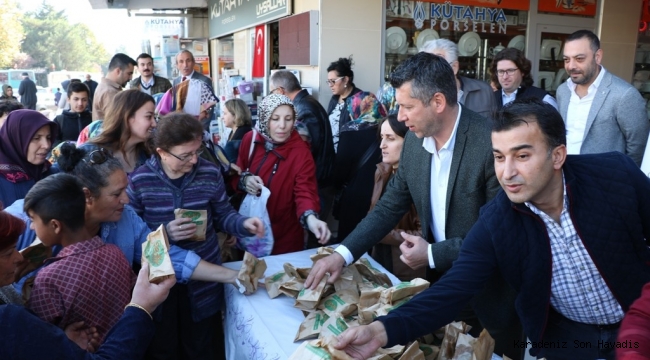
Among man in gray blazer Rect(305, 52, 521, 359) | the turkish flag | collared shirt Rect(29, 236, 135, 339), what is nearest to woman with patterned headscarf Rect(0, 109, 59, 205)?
collared shirt Rect(29, 236, 135, 339)

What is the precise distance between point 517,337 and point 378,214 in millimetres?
882

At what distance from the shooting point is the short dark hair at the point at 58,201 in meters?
1.91

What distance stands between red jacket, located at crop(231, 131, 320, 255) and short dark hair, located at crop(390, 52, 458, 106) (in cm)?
129

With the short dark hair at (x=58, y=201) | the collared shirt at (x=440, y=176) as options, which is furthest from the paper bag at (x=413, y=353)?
the short dark hair at (x=58, y=201)

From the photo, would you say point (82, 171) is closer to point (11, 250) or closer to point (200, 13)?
point (11, 250)

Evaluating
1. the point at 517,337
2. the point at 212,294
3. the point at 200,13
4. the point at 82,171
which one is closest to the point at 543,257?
the point at 517,337

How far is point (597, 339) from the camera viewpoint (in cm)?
181

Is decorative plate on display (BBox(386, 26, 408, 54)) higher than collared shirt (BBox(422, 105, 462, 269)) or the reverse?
higher

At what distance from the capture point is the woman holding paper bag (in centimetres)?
255

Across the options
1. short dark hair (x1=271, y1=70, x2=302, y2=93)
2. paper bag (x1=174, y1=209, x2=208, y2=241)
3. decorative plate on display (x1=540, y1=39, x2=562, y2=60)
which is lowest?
paper bag (x1=174, y1=209, x2=208, y2=241)

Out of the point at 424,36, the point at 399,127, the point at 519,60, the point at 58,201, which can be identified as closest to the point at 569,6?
the point at 424,36

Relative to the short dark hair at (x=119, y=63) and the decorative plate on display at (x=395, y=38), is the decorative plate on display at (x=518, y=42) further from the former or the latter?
the short dark hair at (x=119, y=63)

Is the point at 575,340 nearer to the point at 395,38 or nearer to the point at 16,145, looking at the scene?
the point at 16,145

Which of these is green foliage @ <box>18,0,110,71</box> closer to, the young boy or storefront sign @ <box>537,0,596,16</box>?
storefront sign @ <box>537,0,596,16</box>
